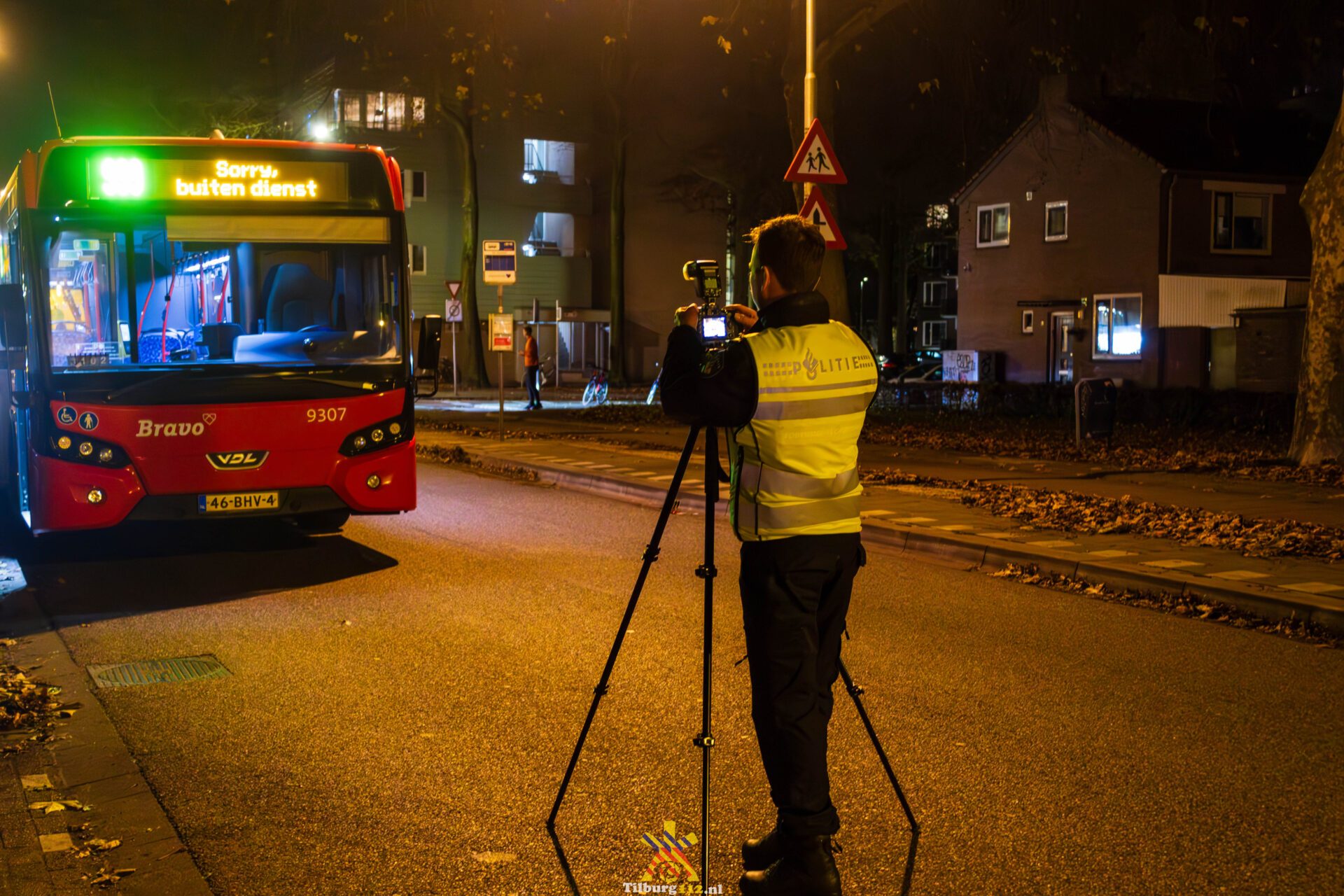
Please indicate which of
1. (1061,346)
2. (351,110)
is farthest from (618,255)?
(1061,346)

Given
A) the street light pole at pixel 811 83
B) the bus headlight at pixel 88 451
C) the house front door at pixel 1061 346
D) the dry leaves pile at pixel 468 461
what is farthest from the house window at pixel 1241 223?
the bus headlight at pixel 88 451

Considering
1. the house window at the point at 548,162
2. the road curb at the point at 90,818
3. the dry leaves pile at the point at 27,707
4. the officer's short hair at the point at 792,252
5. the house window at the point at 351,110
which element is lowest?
the road curb at the point at 90,818

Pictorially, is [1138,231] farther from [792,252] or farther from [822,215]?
[792,252]

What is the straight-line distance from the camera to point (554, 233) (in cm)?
5947

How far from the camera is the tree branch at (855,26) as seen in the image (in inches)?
813

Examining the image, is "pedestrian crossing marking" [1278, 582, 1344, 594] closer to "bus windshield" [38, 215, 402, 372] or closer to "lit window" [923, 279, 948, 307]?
"bus windshield" [38, 215, 402, 372]

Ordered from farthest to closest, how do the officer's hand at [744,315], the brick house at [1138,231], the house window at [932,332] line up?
the house window at [932,332] → the brick house at [1138,231] → the officer's hand at [744,315]

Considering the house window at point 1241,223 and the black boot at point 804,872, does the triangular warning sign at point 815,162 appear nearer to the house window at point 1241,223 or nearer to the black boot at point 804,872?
the black boot at point 804,872

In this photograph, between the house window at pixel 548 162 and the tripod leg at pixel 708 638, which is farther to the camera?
the house window at pixel 548 162

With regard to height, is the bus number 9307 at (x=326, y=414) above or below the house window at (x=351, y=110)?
→ below

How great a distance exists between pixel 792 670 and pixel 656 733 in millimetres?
2142

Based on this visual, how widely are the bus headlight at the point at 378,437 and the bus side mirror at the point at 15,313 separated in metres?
2.41

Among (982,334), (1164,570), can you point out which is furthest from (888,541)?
(982,334)

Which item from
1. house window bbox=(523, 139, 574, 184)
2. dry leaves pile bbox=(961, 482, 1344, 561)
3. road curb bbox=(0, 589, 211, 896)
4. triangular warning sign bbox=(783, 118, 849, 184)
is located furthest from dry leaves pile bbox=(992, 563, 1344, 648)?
house window bbox=(523, 139, 574, 184)
